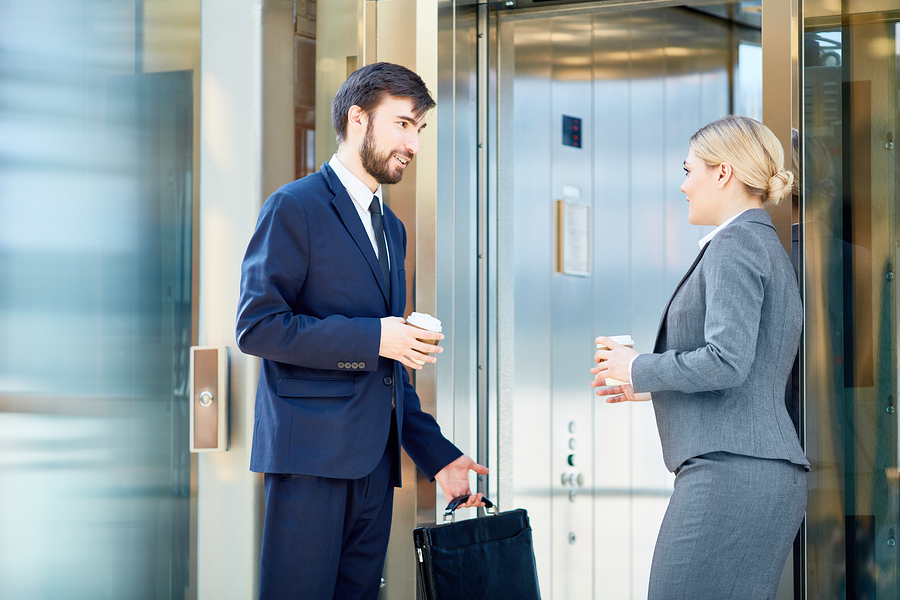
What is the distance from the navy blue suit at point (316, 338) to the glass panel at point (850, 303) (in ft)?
4.17

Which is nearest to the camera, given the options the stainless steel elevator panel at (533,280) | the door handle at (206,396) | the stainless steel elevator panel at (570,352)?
the door handle at (206,396)

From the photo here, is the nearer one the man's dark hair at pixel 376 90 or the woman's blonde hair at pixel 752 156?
the woman's blonde hair at pixel 752 156

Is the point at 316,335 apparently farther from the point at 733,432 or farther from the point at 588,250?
the point at 588,250

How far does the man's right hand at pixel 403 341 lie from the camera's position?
209 cm

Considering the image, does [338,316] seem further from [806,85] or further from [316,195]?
[806,85]

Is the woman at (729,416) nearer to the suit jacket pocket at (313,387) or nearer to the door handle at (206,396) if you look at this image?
the suit jacket pocket at (313,387)

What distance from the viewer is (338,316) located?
6.92 ft

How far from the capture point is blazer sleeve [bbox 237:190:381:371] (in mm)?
2059

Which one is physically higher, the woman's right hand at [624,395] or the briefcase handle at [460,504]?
the woman's right hand at [624,395]

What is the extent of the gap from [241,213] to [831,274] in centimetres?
183

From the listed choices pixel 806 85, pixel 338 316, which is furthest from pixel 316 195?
pixel 806 85

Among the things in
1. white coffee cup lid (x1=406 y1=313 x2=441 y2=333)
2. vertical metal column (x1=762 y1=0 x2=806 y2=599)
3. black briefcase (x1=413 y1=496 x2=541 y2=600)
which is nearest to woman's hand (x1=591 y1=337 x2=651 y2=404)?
white coffee cup lid (x1=406 y1=313 x2=441 y2=333)

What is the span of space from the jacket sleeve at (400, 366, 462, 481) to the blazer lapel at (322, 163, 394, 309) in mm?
380

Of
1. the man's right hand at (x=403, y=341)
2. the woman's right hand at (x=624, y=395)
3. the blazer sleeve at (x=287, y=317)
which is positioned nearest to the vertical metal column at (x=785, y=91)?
the woman's right hand at (x=624, y=395)
